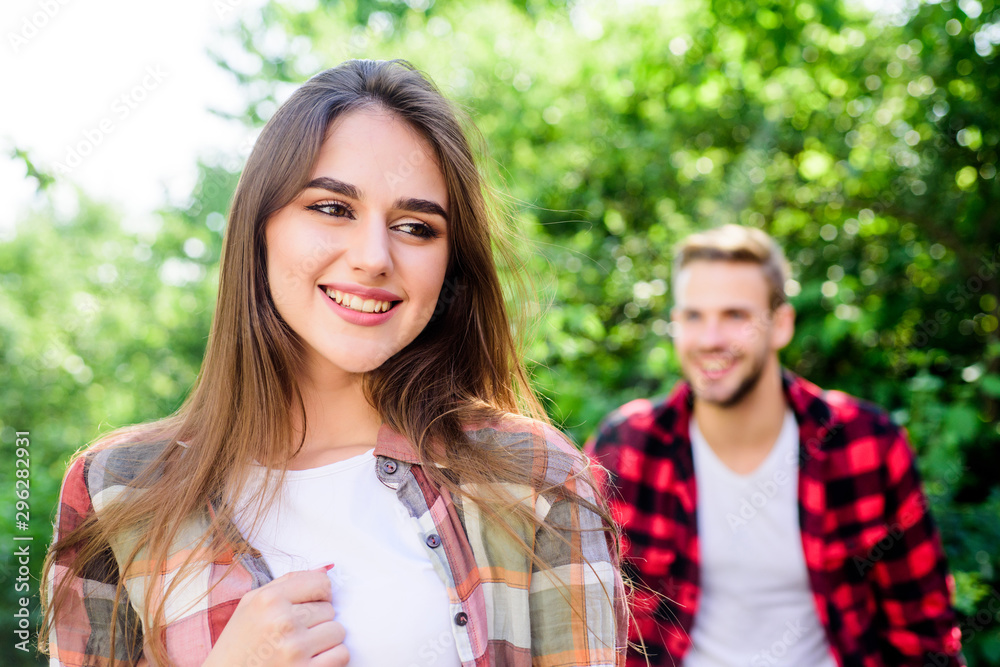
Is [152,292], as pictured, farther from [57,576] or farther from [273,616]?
[273,616]

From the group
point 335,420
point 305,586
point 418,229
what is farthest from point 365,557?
point 418,229

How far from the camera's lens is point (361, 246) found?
4.49ft

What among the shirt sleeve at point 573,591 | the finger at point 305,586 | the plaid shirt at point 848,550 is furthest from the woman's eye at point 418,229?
the plaid shirt at point 848,550

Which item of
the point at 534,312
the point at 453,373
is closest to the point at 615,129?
the point at 534,312

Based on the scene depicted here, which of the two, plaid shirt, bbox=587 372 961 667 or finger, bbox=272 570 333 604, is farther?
plaid shirt, bbox=587 372 961 667

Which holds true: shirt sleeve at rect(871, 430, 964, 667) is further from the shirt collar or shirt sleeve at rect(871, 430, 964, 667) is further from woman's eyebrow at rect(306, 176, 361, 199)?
woman's eyebrow at rect(306, 176, 361, 199)

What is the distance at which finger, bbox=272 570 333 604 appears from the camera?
125 cm

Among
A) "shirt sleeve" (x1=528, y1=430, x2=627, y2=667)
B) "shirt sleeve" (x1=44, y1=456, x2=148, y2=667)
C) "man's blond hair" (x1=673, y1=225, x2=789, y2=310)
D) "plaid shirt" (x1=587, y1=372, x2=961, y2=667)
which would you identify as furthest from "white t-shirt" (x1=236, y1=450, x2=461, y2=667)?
"man's blond hair" (x1=673, y1=225, x2=789, y2=310)

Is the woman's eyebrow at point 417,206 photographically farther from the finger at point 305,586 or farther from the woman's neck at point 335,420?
the finger at point 305,586

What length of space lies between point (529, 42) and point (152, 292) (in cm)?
343

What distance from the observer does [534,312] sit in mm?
1901

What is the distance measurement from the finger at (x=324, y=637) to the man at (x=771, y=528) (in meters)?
1.36

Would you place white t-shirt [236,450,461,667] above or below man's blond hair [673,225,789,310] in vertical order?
below

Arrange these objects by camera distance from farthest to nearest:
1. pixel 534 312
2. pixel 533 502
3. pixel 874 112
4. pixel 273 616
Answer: pixel 874 112 < pixel 534 312 < pixel 533 502 < pixel 273 616
